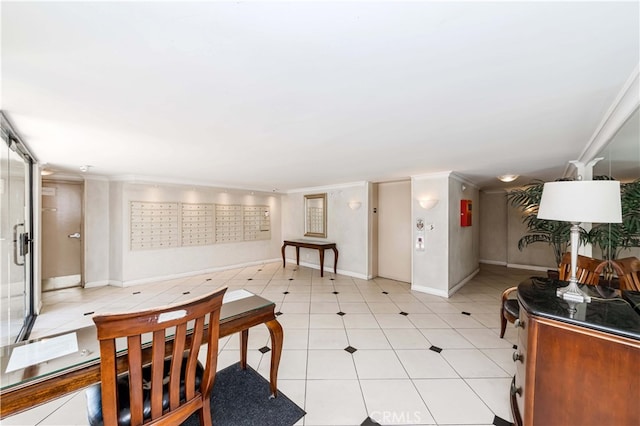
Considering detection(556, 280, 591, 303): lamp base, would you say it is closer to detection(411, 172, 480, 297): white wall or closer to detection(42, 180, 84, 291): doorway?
detection(411, 172, 480, 297): white wall

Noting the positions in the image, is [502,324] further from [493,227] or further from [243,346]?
[493,227]

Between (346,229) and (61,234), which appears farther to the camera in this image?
(346,229)

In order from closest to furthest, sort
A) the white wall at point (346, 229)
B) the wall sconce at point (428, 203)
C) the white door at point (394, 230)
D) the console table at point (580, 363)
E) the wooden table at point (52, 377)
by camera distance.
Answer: the wooden table at point (52, 377)
the console table at point (580, 363)
the wall sconce at point (428, 203)
the white door at point (394, 230)
the white wall at point (346, 229)

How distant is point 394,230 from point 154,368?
4784 millimetres

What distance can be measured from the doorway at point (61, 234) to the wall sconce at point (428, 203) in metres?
6.44

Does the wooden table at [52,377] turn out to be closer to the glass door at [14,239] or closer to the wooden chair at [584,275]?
the glass door at [14,239]

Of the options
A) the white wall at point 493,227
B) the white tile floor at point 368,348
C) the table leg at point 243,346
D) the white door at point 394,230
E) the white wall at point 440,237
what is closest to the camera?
the white tile floor at point 368,348

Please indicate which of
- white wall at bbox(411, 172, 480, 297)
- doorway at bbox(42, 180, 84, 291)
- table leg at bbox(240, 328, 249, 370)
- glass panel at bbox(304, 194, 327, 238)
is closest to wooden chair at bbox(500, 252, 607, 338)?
white wall at bbox(411, 172, 480, 297)

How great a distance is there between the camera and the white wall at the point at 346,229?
516 cm

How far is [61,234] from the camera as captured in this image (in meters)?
4.38

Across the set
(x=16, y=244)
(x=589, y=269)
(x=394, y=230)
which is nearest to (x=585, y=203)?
(x=589, y=269)

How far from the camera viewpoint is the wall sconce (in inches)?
165

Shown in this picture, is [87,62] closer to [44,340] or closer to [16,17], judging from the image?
[16,17]

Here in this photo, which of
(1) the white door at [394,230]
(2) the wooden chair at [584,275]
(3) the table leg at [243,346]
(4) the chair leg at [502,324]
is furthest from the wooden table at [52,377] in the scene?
(1) the white door at [394,230]
